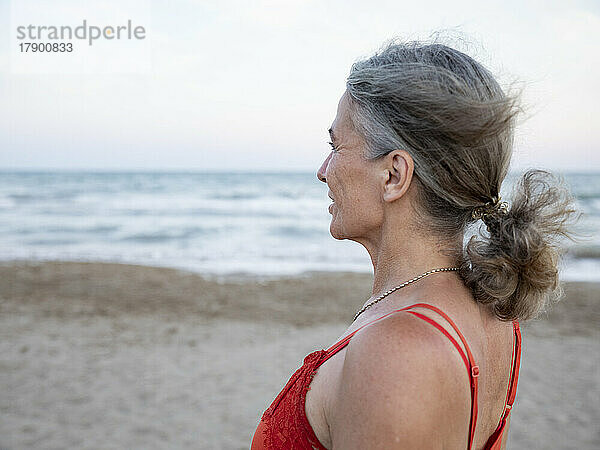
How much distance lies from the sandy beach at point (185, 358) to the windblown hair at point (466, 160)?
3621mm

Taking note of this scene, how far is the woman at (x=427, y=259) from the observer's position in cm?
106

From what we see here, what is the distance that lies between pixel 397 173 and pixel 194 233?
1848cm

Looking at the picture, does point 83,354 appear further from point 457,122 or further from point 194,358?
point 457,122

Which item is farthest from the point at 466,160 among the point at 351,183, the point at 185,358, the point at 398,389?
the point at 185,358

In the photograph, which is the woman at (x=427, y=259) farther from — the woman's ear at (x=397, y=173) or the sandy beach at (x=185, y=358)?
the sandy beach at (x=185, y=358)

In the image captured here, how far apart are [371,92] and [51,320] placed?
744 cm

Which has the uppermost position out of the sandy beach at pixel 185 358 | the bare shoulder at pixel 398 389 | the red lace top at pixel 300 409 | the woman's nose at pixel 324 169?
the woman's nose at pixel 324 169

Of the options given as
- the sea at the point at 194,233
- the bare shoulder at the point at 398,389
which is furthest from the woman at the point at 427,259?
the sea at the point at 194,233

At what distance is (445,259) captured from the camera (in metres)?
1.41

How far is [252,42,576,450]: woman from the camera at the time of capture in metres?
1.06

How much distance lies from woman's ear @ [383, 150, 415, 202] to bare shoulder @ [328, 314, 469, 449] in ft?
1.13

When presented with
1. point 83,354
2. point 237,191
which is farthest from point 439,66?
point 237,191

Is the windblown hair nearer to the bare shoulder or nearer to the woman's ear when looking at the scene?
the woman's ear

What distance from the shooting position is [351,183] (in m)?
1.47
